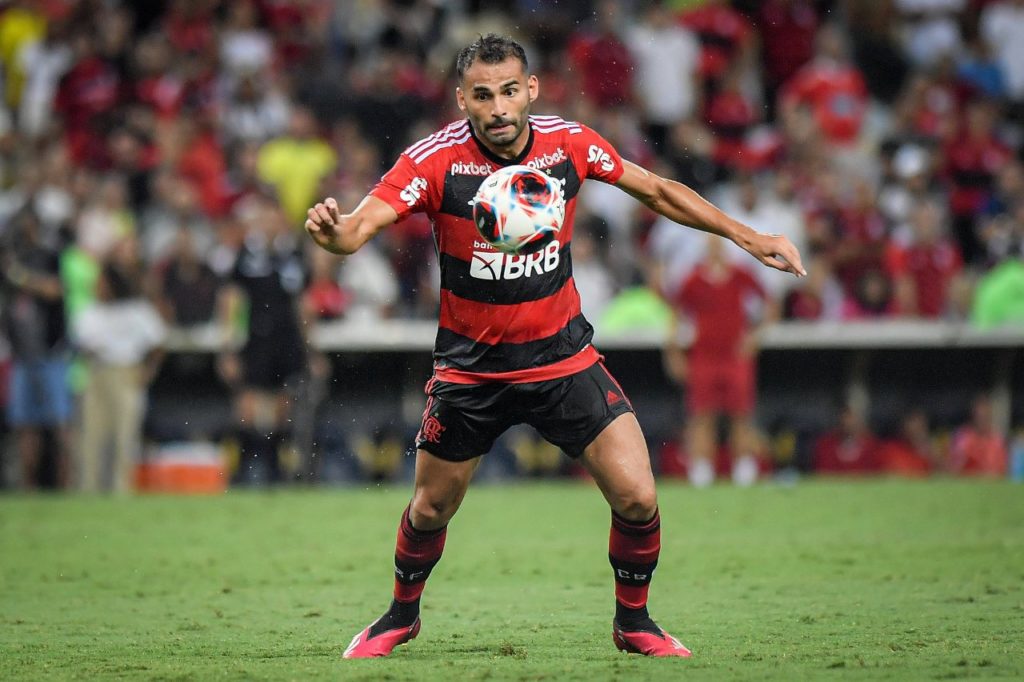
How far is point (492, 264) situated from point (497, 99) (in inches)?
26.2

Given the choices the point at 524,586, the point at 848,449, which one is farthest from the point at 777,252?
the point at 848,449

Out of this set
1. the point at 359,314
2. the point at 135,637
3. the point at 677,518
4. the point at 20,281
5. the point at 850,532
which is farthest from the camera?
the point at 359,314

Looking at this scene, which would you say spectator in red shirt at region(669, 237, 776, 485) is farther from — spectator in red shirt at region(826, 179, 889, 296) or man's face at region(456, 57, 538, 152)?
man's face at region(456, 57, 538, 152)

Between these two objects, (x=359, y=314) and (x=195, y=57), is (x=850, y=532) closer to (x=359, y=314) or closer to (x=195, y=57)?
(x=359, y=314)

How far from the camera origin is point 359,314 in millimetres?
16000

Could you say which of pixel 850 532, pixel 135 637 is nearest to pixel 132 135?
pixel 850 532

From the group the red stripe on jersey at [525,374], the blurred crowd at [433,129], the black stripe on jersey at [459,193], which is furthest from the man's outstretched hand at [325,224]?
the blurred crowd at [433,129]

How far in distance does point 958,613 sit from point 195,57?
13.2 meters

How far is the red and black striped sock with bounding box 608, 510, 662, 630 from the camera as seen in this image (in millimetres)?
6699

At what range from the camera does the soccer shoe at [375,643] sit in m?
6.71

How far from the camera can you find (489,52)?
21.1 ft

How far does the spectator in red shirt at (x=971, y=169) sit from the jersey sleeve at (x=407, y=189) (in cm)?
1222

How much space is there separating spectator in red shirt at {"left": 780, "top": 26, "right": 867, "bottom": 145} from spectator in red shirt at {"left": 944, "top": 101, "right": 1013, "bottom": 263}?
3.75 ft

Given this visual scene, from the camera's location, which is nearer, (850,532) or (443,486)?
(443,486)
